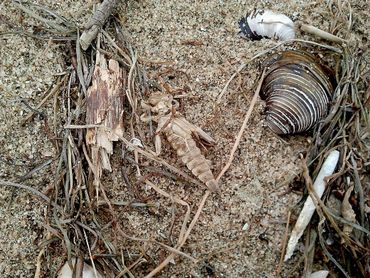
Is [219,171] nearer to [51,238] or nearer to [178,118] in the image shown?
[178,118]

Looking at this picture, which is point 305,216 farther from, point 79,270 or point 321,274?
point 79,270

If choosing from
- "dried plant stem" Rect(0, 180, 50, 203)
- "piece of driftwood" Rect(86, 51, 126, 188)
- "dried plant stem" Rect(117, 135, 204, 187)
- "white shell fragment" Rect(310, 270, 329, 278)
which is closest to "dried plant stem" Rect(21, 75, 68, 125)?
"piece of driftwood" Rect(86, 51, 126, 188)

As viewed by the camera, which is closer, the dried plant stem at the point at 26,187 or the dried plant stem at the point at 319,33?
the dried plant stem at the point at 26,187

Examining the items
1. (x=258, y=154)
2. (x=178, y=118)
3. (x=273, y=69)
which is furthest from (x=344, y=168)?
(x=178, y=118)

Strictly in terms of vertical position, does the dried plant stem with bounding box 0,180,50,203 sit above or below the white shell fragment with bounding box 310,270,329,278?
above

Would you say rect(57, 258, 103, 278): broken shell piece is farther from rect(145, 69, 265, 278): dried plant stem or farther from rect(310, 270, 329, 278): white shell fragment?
rect(310, 270, 329, 278): white shell fragment

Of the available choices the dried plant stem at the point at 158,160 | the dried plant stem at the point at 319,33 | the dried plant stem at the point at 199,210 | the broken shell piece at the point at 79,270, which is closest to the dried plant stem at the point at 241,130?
the dried plant stem at the point at 199,210

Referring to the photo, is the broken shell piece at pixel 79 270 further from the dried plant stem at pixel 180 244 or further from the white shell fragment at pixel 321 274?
the white shell fragment at pixel 321 274
